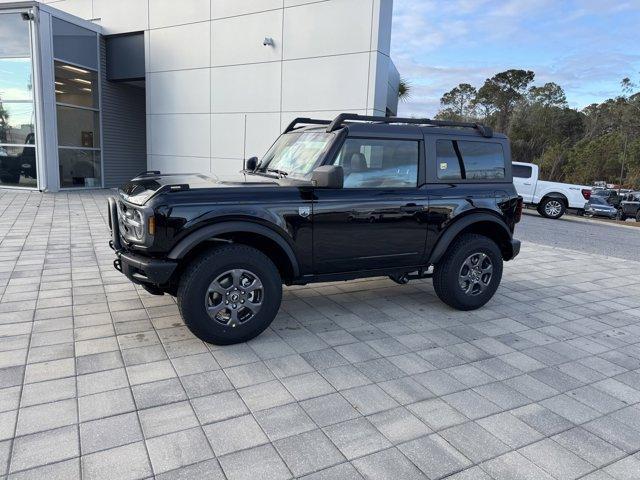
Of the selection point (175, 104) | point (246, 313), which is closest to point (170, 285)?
point (246, 313)

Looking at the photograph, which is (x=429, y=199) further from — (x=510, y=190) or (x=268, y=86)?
(x=268, y=86)

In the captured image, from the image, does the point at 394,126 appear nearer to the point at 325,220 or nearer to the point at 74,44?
the point at 325,220

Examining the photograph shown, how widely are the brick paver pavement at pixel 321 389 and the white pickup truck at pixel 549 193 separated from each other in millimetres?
11746

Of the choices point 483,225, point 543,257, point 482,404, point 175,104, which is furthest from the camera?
point 175,104

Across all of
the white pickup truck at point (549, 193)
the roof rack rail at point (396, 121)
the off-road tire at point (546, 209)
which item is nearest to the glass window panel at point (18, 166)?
the roof rack rail at point (396, 121)

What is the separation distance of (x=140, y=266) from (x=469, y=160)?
11.1ft

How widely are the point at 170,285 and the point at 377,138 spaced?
2.27 m

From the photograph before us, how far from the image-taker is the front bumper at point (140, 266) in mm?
3473

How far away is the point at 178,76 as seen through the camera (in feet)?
49.1

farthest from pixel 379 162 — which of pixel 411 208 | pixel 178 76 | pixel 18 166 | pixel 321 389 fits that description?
pixel 18 166

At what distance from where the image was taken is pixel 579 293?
6.04m

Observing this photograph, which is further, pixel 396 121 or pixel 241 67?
pixel 241 67

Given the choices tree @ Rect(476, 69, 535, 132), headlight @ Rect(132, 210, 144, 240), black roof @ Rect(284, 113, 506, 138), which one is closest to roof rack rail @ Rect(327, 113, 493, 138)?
black roof @ Rect(284, 113, 506, 138)

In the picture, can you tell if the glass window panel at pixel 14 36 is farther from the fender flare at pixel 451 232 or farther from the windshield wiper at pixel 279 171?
the fender flare at pixel 451 232
